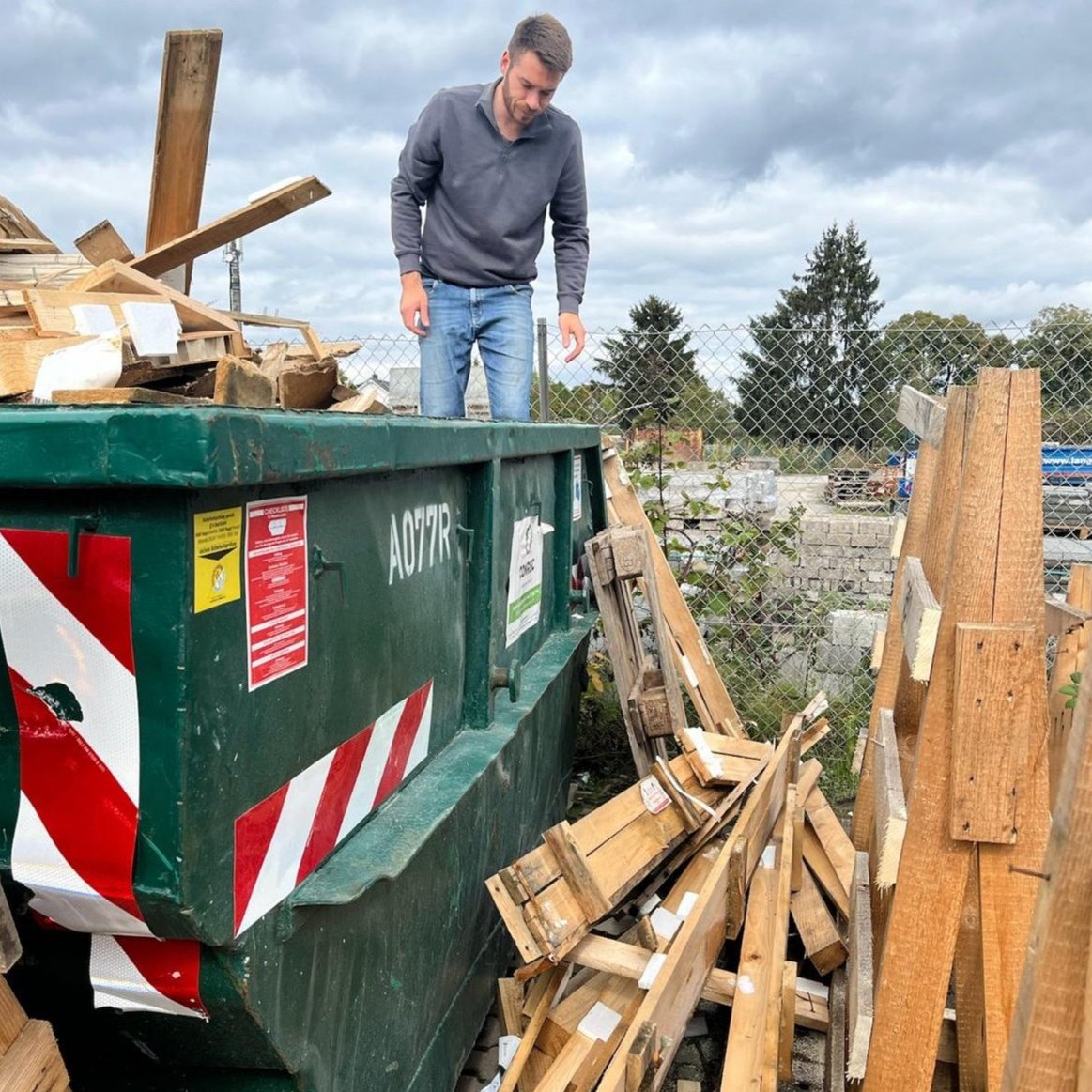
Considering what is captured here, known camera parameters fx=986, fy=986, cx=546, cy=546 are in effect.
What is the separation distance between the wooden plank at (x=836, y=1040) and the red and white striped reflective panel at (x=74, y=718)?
6.13 ft

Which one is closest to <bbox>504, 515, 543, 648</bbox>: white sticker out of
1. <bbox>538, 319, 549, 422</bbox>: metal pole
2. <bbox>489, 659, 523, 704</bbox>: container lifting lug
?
<bbox>489, 659, 523, 704</bbox>: container lifting lug

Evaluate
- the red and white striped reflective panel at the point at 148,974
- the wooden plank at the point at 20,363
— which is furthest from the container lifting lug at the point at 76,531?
the wooden plank at the point at 20,363

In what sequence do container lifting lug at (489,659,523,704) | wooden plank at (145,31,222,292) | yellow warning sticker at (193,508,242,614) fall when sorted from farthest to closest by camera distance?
wooden plank at (145,31,222,292) < container lifting lug at (489,659,523,704) < yellow warning sticker at (193,508,242,614)

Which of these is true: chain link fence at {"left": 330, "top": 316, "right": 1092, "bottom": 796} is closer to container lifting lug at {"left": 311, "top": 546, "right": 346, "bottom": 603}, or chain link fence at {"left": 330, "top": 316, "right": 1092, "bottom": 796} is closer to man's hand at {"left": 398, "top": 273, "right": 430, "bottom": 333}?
man's hand at {"left": 398, "top": 273, "right": 430, "bottom": 333}

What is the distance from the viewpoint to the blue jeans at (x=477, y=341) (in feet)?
13.5

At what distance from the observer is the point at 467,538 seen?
91.3 inches

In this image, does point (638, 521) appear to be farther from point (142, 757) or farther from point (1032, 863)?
point (142, 757)

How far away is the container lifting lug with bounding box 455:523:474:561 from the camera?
226 centimetres

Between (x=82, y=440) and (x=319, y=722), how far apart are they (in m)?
0.61

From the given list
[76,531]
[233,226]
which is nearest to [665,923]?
[76,531]

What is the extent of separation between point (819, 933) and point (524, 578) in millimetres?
1442

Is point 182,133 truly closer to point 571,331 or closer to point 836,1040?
point 571,331

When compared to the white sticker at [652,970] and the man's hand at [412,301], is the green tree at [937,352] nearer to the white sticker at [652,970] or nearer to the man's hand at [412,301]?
the man's hand at [412,301]

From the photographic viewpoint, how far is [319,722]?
153 centimetres
